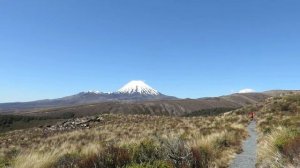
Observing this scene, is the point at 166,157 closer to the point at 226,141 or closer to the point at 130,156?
the point at 130,156

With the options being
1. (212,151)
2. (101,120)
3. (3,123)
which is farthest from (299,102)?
(3,123)

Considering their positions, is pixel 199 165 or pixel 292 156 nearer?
pixel 292 156

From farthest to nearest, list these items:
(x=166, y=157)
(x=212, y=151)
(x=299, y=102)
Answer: (x=299, y=102), (x=212, y=151), (x=166, y=157)

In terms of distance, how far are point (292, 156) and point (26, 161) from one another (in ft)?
31.1

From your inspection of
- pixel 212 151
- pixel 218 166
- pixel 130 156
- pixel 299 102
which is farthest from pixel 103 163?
pixel 299 102

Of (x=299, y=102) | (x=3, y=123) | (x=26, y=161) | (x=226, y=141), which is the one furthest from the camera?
(x=3, y=123)

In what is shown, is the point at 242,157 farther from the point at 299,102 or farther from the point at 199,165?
the point at 299,102

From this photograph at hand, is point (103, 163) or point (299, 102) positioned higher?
point (299, 102)

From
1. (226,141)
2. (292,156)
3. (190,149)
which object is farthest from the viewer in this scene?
(226,141)

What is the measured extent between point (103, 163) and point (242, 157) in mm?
7168

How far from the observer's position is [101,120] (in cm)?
5250

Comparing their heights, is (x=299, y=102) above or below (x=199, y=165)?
above

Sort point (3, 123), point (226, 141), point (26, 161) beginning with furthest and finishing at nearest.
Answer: point (3, 123)
point (226, 141)
point (26, 161)

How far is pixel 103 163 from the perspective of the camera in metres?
11.2
